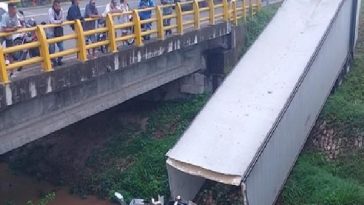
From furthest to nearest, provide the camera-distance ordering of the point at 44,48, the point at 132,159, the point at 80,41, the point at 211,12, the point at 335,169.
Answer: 1. the point at 211,12
2. the point at 132,159
3. the point at 335,169
4. the point at 80,41
5. the point at 44,48

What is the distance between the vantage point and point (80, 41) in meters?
10.0

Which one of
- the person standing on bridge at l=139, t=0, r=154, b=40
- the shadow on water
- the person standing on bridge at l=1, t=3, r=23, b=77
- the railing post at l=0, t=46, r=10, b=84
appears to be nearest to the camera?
the railing post at l=0, t=46, r=10, b=84

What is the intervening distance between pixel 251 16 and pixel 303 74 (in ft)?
21.4

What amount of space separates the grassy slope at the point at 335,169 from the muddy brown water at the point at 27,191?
5025 millimetres

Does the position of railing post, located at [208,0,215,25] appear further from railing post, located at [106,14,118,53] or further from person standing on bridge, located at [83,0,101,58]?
railing post, located at [106,14,118,53]

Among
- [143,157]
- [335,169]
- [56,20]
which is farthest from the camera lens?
[143,157]

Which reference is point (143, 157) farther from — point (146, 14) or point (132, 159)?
point (146, 14)

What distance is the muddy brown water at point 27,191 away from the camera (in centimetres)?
1347

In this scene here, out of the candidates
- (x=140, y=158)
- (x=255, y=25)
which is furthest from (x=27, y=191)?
(x=255, y=25)

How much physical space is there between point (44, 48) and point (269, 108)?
5402mm

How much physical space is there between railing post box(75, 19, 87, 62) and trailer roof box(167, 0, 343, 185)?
113 inches

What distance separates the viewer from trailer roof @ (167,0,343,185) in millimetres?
10562

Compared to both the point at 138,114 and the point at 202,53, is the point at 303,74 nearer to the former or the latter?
the point at 202,53

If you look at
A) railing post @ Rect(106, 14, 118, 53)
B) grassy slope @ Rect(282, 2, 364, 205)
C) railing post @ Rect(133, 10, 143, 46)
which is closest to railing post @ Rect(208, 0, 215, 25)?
railing post @ Rect(133, 10, 143, 46)
